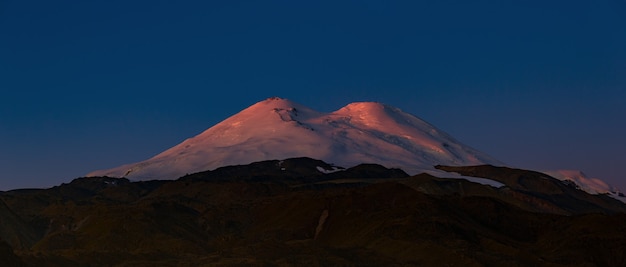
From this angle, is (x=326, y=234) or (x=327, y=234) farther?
(x=326, y=234)

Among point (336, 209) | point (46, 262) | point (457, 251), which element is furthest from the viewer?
point (336, 209)

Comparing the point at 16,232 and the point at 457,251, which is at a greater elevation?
the point at 16,232

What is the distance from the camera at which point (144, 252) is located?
468 feet

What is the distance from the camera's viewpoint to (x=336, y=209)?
555 feet

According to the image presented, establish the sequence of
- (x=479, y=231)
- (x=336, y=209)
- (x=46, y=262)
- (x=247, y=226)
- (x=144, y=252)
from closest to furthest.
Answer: (x=46, y=262) < (x=144, y=252) < (x=479, y=231) < (x=336, y=209) < (x=247, y=226)

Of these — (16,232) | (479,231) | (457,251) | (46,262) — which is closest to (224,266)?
(46,262)

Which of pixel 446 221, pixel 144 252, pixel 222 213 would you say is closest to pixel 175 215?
pixel 222 213

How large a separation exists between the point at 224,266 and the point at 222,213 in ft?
220

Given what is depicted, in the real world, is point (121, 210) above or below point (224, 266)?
above

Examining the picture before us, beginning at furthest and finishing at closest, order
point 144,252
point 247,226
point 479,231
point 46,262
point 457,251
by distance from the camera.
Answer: point 247,226 < point 479,231 < point 144,252 < point 457,251 < point 46,262

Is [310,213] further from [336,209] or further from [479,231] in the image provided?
[479,231]

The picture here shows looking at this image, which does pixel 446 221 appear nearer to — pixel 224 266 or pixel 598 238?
pixel 598 238

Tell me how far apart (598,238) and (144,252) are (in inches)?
2621

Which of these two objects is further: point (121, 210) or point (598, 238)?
point (121, 210)
